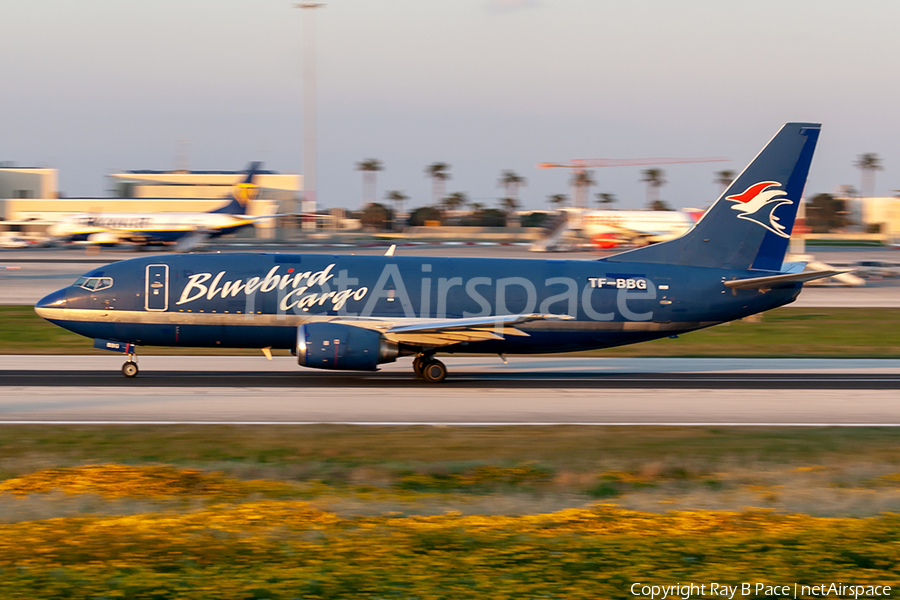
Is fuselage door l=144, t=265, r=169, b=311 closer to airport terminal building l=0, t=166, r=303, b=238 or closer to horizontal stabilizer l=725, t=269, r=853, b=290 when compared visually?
horizontal stabilizer l=725, t=269, r=853, b=290

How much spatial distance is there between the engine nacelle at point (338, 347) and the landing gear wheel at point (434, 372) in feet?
7.43

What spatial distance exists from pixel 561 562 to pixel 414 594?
204cm

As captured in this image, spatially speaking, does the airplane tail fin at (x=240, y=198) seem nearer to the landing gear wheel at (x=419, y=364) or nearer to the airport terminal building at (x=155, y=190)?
the airport terminal building at (x=155, y=190)

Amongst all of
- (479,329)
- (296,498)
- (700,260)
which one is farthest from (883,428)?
(296,498)

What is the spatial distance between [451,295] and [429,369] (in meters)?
2.48

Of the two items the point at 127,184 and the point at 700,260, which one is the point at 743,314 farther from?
the point at 127,184

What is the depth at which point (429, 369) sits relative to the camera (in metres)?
26.6

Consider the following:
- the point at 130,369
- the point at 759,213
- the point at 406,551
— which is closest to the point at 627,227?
the point at 759,213

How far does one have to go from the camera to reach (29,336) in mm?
36500

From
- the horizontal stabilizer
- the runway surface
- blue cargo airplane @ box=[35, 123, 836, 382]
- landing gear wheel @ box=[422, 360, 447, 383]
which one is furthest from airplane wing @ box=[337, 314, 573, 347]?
the horizontal stabilizer

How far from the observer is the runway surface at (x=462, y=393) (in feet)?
69.4

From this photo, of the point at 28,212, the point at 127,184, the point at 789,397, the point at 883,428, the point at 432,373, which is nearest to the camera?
the point at 883,428

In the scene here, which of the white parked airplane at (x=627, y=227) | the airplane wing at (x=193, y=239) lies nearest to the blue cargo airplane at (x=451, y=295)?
the airplane wing at (x=193, y=239)

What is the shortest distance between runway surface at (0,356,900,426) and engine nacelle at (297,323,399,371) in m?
0.87
